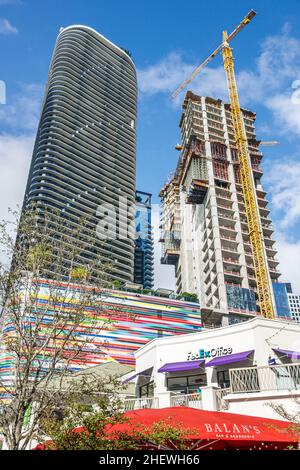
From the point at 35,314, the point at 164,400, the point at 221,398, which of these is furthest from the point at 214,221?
the point at 35,314

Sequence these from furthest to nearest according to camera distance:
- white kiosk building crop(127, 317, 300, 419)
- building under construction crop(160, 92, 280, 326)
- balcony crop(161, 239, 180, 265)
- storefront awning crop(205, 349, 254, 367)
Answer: balcony crop(161, 239, 180, 265) < building under construction crop(160, 92, 280, 326) < storefront awning crop(205, 349, 254, 367) < white kiosk building crop(127, 317, 300, 419)

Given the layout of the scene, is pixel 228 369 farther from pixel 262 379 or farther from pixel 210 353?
pixel 262 379

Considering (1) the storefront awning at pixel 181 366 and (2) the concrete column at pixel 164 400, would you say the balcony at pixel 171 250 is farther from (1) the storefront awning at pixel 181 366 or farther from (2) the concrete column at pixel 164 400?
(2) the concrete column at pixel 164 400

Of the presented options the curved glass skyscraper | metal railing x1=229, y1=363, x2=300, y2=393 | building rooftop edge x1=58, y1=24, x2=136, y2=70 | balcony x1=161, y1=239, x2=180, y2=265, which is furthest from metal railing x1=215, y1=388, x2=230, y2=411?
building rooftop edge x1=58, y1=24, x2=136, y2=70

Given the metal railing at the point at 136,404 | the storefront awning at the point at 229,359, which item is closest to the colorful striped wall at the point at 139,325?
the storefront awning at the point at 229,359

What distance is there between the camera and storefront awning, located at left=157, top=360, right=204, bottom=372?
2639 cm

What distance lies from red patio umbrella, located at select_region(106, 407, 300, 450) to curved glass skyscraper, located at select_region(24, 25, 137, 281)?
94141mm

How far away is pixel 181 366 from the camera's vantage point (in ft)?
87.7

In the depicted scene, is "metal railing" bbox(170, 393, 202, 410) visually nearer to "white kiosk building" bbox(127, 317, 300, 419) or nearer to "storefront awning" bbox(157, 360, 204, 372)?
"white kiosk building" bbox(127, 317, 300, 419)

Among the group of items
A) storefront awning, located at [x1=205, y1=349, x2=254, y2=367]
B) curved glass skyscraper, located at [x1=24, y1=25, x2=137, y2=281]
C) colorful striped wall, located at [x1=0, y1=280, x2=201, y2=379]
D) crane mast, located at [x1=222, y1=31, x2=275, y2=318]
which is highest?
curved glass skyscraper, located at [x1=24, y1=25, x2=137, y2=281]

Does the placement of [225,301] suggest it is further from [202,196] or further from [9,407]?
[9,407]

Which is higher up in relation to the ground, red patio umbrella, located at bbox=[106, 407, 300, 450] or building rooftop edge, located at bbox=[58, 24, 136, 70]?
building rooftop edge, located at bbox=[58, 24, 136, 70]
